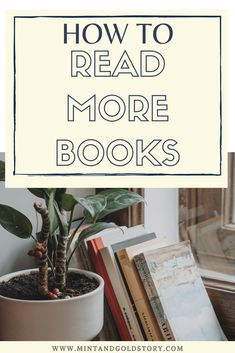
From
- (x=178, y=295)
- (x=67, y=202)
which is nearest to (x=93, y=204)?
(x=67, y=202)

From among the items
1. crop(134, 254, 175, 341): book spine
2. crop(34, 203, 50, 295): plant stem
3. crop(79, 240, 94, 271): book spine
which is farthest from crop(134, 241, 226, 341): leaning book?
crop(34, 203, 50, 295): plant stem

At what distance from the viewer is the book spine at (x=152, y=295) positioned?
984 millimetres

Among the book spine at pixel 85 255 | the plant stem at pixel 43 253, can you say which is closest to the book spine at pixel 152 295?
the book spine at pixel 85 255

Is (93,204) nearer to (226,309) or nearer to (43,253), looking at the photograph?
(43,253)

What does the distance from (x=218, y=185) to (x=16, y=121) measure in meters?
0.38

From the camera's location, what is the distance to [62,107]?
2.89 feet

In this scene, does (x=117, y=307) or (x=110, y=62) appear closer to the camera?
(x=110, y=62)

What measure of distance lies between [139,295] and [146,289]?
2 cm

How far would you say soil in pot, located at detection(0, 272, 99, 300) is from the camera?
86cm

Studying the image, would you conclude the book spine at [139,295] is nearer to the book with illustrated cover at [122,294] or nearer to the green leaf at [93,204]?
the book with illustrated cover at [122,294]

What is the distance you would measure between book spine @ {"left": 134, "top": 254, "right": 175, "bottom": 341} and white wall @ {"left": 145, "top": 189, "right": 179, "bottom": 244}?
26 cm

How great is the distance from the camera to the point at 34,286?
89 centimetres
